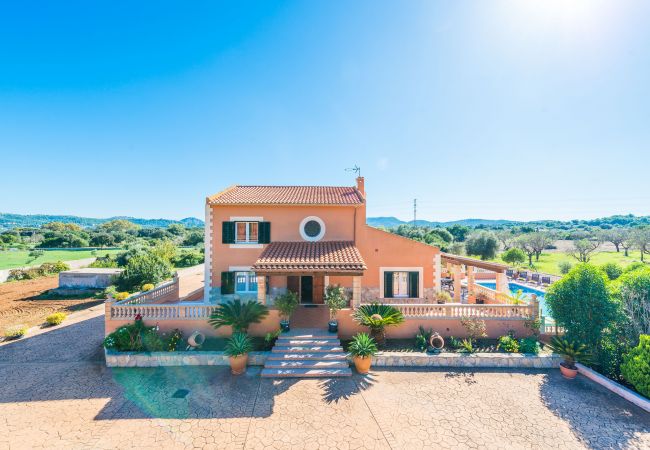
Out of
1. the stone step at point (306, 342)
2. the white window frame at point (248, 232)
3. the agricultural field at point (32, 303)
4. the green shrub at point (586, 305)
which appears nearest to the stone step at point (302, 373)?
the stone step at point (306, 342)

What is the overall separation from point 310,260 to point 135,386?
9759 mm

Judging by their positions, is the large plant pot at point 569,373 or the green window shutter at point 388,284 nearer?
the large plant pot at point 569,373

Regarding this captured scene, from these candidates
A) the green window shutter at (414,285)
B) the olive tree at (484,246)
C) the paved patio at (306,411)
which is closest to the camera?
the paved patio at (306,411)

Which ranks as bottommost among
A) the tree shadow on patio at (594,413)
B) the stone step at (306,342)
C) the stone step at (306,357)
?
the tree shadow on patio at (594,413)

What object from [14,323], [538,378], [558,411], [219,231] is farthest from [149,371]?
[538,378]

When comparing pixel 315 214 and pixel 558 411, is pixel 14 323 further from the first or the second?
pixel 558 411

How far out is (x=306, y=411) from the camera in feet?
32.9

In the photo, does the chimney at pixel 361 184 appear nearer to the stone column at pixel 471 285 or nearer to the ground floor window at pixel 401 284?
the ground floor window at pixel 401 284

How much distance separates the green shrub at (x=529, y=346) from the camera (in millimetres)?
13398

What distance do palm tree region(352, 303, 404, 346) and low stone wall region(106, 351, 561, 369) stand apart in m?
1.22

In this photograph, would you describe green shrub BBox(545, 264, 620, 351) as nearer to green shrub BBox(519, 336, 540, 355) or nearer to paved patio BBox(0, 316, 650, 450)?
green shrub BBox(519, 336, 540, 355)

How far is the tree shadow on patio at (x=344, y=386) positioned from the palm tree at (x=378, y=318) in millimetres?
2261

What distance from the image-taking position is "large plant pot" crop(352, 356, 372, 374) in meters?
12.4

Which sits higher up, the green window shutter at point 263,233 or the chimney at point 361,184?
the chimney at point 361,184
